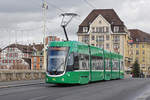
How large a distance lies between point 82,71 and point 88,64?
2.10 m

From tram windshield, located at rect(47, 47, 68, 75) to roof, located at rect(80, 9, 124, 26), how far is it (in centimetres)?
7821

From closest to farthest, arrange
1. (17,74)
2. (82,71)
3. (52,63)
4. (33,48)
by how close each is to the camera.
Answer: (52,63), (82,71), (17,74), (33,48)

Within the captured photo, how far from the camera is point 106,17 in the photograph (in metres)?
102

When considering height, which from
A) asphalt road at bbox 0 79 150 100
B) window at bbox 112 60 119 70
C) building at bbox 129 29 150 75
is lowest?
asphalt road at bbox 0 79 150 100

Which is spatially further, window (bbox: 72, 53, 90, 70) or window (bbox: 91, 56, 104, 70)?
window (bbox: 91, 56, 104, 70)

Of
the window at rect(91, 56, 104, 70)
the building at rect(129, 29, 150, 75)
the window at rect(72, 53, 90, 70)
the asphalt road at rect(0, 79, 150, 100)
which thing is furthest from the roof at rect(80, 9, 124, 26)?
the asphalt road at rect(0, 79, 150, 100)

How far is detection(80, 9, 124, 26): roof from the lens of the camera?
329 feet

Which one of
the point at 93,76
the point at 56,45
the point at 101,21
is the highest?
the point at 101,21

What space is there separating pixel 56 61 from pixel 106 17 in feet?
265

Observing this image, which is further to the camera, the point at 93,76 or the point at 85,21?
the point at 85,21

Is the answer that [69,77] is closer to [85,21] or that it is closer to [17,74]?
[17,74]

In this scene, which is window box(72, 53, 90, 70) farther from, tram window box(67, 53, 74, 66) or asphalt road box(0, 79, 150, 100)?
asphalt road box(0, 79, 150, 100)

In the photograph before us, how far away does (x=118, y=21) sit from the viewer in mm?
100000

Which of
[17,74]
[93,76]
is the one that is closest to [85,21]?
[17,74]
